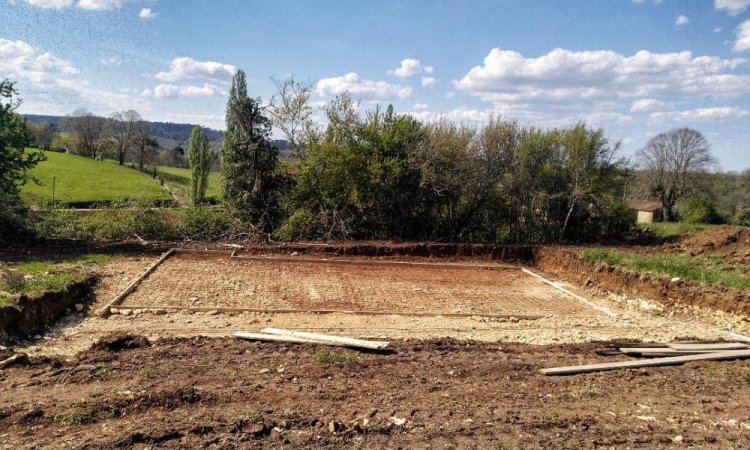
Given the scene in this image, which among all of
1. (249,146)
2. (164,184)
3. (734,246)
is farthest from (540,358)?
(164,184)

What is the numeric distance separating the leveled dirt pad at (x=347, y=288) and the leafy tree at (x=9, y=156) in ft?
17.0

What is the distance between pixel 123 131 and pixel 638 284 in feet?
188

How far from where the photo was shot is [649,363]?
679 cm

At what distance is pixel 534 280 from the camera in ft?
46.2

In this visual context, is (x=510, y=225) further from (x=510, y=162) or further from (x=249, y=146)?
(x=249, y=146)

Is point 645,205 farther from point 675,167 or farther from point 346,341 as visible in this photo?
point 346,341

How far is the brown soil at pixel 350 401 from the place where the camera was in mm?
4430

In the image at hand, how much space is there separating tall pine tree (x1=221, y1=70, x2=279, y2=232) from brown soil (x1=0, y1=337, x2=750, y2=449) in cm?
1133

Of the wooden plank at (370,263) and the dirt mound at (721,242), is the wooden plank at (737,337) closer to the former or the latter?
the wooden plank at (370,263)

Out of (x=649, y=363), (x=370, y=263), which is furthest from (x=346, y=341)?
(x=370, y=263)

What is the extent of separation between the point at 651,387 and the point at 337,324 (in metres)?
4.94

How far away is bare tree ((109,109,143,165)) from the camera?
54.6 meters

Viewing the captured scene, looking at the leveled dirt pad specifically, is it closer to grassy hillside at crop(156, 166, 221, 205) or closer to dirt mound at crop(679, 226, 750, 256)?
dirt mound at crop(679, 226, 750, 256)

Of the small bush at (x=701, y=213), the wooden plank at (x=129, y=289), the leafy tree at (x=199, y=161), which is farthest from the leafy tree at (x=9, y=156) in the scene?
the small bush at (x=701, y=213)
